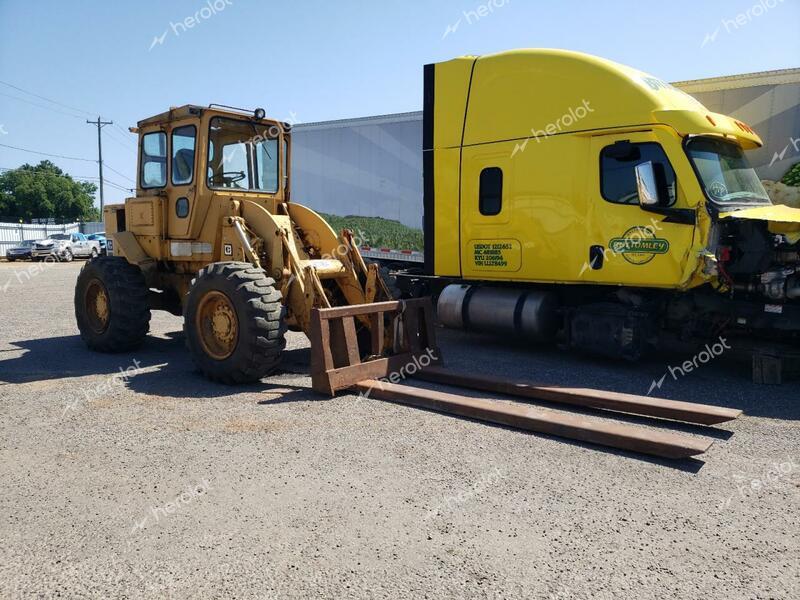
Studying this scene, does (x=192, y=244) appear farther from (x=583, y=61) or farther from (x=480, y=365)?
(x=583, y=61)

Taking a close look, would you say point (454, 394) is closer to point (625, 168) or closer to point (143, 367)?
point (625, 168)

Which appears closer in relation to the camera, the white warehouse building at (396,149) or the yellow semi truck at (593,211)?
the yellow semi truck at (593,211)

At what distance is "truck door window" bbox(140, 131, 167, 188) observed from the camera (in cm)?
794

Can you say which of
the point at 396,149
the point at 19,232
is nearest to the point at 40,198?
the point at 19,232

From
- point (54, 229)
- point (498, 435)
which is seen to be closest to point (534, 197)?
point (498, 435)

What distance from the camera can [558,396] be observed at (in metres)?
5.91

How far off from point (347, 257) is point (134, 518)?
173 inches

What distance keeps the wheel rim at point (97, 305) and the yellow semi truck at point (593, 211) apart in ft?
15.3

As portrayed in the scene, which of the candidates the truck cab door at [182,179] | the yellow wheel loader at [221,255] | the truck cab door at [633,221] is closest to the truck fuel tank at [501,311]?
the truck cab door at [633,221]

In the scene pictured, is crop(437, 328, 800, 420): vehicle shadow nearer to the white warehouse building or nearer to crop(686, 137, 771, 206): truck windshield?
crop(686, 137, 771, 206): truck windshield

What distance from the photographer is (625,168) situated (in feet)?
23.9

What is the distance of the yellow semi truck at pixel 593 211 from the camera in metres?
6.77

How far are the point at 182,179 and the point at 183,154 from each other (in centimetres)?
32

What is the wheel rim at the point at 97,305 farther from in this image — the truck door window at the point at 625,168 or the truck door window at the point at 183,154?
the truck door window at the point at 625,168
